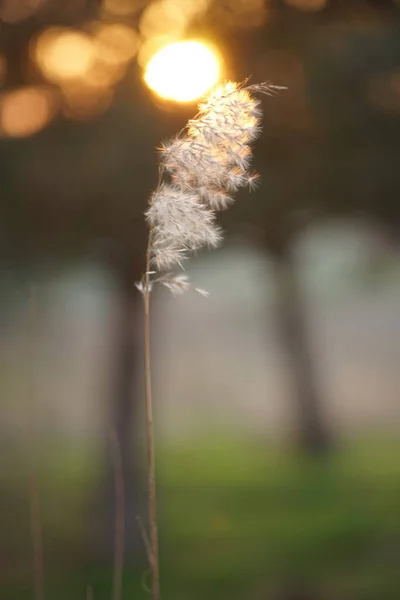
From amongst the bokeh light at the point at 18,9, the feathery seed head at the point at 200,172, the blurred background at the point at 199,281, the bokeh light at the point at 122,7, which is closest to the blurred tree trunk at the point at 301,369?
the blurred background at the point at 199,281

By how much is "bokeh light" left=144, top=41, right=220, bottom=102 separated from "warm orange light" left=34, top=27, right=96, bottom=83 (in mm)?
292

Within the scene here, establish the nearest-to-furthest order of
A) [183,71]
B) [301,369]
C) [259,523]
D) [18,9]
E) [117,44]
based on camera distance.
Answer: [183,71] < [18,9] < [117,44] < [259,523] < [301,369]

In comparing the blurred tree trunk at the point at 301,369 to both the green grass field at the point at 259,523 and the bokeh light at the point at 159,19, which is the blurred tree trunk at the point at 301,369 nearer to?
the green grass field at the point at 259,523

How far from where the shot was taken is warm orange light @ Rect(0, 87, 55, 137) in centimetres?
293

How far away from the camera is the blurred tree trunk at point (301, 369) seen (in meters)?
4.85

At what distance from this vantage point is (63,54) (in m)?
2.91

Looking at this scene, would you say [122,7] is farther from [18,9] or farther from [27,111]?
[27,111]

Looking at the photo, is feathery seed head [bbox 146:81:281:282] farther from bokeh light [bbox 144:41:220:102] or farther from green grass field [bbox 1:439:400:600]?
green grass field [bbox 1:439:400:600]

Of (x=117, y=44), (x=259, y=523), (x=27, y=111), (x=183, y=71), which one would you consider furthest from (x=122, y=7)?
(x=259, y=523)

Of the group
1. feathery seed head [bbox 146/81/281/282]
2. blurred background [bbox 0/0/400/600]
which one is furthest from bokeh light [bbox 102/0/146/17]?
feathery seed head [bbox 146/81/281/282]

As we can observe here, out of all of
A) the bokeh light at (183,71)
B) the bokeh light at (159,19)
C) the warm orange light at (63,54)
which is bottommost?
the bokeh light at (183,71)

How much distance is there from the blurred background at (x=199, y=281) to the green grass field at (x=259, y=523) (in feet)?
0.05

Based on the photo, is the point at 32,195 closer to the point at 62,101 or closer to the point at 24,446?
the point at 62,101

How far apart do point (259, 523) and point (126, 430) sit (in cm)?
91
